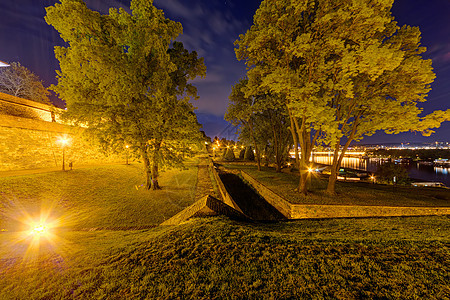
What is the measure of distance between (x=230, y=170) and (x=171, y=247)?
1837 centimetres

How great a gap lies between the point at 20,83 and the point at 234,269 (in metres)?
42.5

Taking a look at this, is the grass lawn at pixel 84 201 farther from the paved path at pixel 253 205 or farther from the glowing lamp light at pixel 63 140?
the glowing lamp light at pixel 63 140

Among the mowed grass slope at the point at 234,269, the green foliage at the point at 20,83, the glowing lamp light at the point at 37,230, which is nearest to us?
the mowed grass slope at the point at 234,269

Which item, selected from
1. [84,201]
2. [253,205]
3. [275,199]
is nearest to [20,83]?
[84,201]

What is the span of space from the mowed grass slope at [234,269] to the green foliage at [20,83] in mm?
37132

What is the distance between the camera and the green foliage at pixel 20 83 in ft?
79.0

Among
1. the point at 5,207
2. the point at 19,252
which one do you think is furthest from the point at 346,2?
the point at 5,207

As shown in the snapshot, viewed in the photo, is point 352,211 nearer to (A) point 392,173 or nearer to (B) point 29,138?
(A) point 392,173

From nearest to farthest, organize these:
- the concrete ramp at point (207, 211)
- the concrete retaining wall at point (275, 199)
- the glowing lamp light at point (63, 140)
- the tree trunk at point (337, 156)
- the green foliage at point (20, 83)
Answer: the concrete ramp at point (207, 211) → the concrete retaining wall at point (275, 199) → the tree trunk at point (337, 156) → the glowing lamp light at point (63, 140) → the green foliage at point (20, 83)

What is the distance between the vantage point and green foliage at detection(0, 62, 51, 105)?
2409cm

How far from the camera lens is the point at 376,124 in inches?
310

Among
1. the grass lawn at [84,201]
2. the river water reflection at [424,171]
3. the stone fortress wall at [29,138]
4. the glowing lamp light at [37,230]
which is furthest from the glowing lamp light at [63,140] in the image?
the river water reflection at [424,171]

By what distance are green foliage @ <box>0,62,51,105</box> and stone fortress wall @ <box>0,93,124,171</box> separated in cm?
1565

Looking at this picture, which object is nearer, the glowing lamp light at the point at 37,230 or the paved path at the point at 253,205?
the glowing lamp light at the point at 37,230
